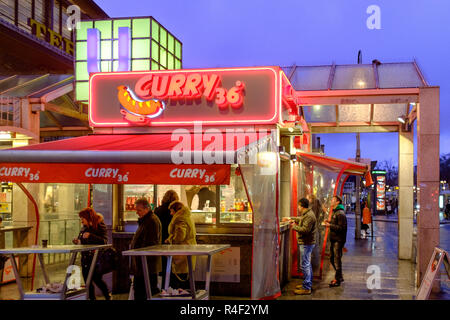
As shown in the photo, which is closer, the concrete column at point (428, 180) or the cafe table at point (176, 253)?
the cafe table at point (176, 253)

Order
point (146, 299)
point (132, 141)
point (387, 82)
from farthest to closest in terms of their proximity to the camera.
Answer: point (387, 82) → point (132, 141) → point (146, 299)

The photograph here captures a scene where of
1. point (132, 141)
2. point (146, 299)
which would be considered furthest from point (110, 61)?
point (146, 299)

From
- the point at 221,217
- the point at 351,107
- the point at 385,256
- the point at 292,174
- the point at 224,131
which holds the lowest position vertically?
the point at 385,256

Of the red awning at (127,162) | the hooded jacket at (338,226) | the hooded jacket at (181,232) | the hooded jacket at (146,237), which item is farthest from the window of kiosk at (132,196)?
the hooded jacket at (338,226)

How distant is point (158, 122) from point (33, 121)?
3274 mm

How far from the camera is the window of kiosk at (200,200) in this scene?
444 inches

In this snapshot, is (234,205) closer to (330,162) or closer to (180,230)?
(180,230)

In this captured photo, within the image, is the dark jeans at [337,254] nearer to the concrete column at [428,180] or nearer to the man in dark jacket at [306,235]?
the man in dark jacket at [306,235]

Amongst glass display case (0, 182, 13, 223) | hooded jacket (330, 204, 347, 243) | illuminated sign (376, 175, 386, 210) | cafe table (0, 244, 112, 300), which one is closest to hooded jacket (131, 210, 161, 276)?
cafe table (0, 244, 112, 300)

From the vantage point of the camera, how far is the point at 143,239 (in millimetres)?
8289

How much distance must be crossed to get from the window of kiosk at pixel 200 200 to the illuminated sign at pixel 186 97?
5.02 feet

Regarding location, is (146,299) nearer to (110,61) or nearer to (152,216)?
(152,216)

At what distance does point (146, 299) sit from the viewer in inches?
315

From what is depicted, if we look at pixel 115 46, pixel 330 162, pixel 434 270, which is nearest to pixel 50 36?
pixel 115 46
